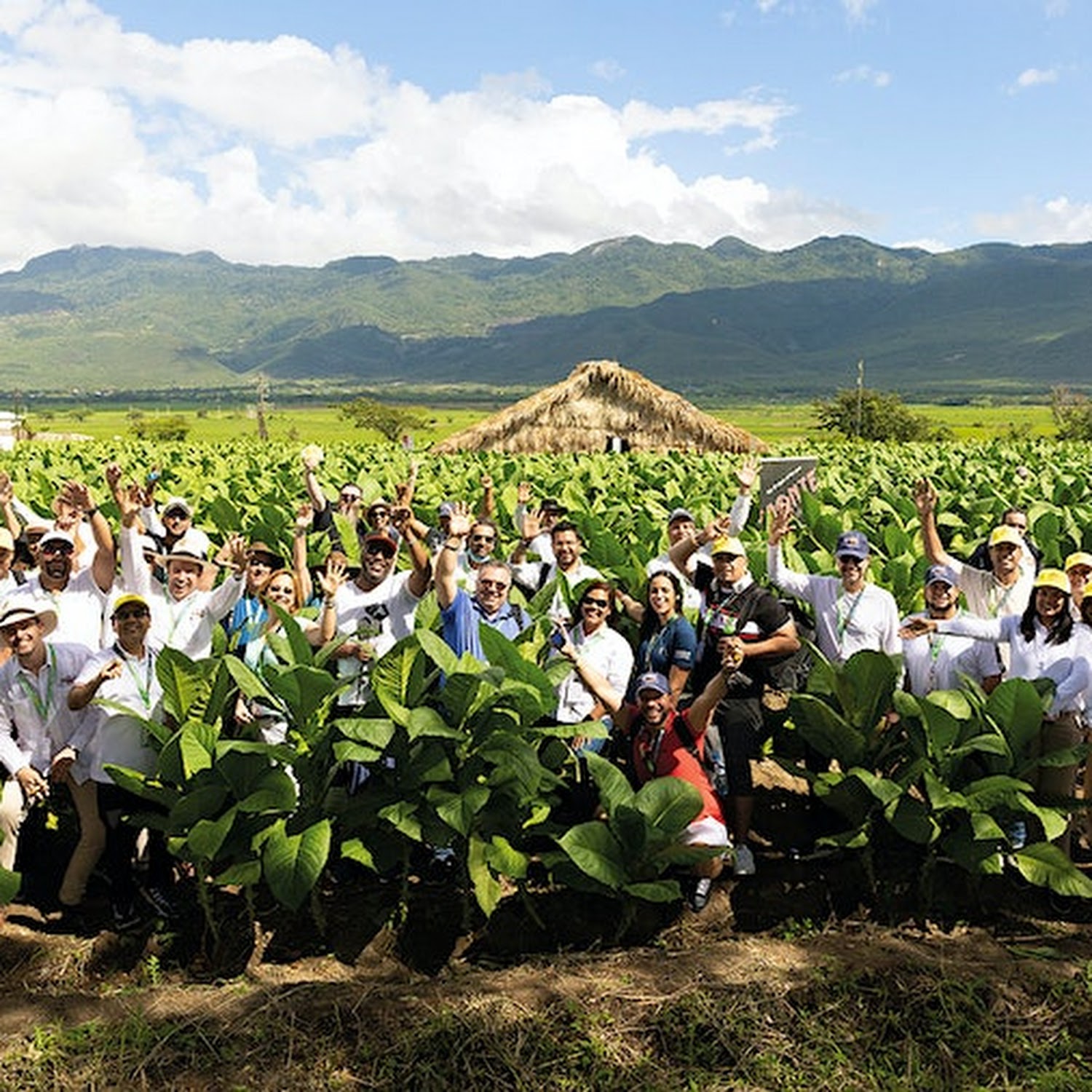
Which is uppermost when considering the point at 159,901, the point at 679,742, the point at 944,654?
the point at 944,654

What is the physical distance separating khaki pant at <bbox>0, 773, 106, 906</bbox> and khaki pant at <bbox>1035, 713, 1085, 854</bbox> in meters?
4.68

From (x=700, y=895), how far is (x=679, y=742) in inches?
30.7

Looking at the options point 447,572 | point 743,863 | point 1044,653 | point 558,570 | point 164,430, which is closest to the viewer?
point 1044,653

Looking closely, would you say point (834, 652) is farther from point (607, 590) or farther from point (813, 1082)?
point (813, 1082)

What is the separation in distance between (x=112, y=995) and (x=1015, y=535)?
531 cm

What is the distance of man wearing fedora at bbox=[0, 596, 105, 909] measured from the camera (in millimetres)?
4734

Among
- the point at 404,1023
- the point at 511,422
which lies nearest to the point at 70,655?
the point at 404,1023

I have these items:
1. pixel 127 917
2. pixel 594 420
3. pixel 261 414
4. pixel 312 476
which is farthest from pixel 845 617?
pixel 261 414

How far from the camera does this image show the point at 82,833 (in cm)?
500

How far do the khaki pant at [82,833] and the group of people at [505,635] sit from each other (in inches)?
0.4

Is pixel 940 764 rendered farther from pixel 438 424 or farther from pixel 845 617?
pixel 438 424

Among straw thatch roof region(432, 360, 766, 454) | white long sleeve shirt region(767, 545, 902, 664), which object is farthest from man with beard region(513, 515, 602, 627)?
straw thatch roof region(432, 360, 766, 454)

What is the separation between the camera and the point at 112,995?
4137mm

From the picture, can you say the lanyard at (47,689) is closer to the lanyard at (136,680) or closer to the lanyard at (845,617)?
the lanyard at (136,680)
